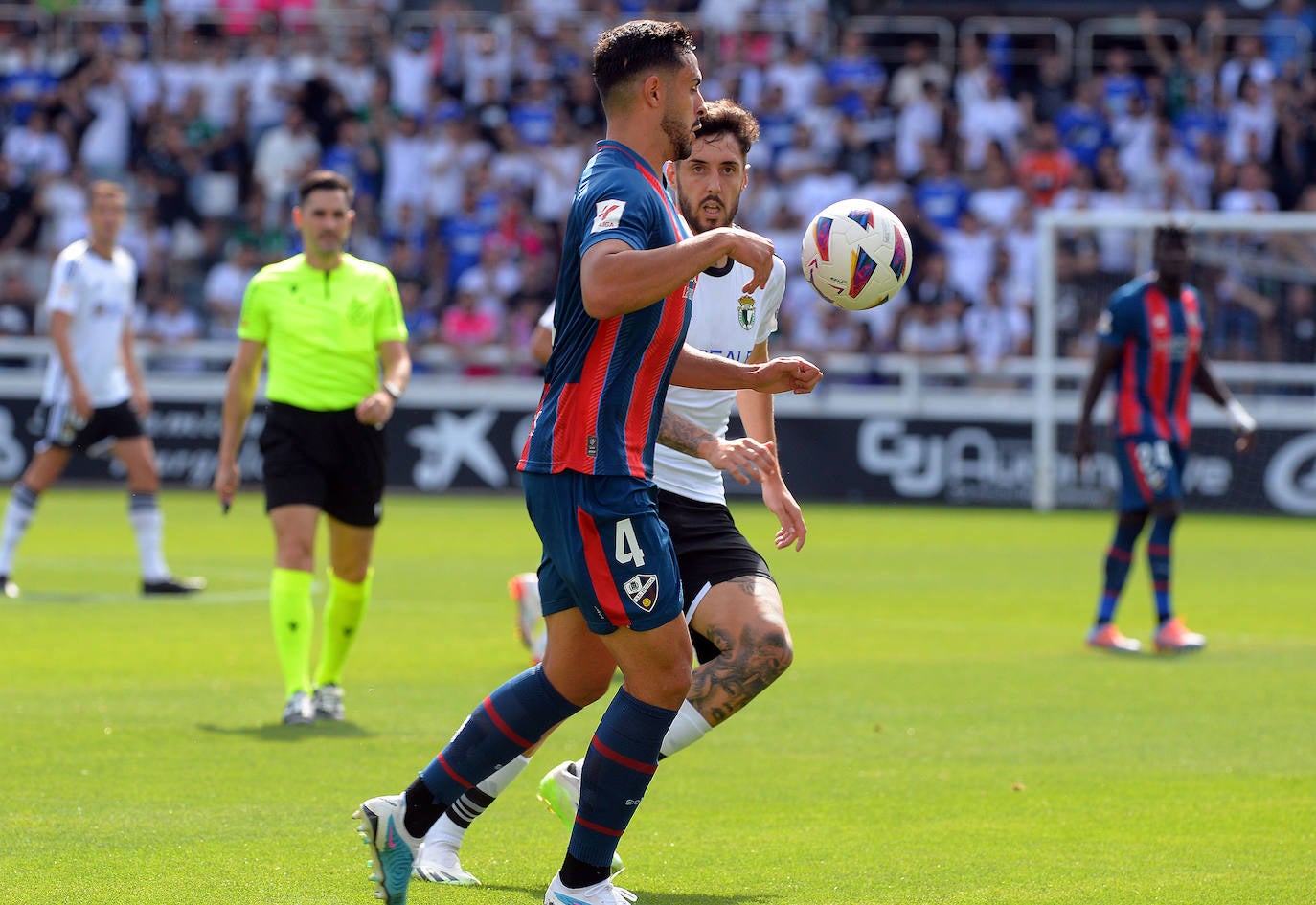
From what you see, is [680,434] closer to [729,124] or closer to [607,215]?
[607,215]

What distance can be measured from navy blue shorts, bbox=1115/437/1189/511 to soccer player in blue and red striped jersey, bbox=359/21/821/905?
7150 millimetres

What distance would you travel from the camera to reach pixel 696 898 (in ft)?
17.6

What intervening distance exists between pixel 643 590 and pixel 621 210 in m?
0.95

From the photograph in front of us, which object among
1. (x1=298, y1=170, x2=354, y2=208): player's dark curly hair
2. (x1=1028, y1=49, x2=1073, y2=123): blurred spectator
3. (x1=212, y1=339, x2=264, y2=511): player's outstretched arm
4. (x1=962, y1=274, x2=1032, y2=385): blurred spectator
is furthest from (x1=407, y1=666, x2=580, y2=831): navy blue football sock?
(x1=1028, y1=49, x2=1073, y2=123): blurred spectator

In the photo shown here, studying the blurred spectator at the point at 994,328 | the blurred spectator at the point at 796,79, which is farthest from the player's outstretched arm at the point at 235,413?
the blurred spectator at the point at 796,79

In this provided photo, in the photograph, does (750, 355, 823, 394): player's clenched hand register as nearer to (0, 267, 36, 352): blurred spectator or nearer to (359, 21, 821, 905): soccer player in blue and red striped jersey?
(359, 21, 821, 905): soccer player in blue and red striped jersey

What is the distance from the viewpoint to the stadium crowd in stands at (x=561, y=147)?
22.5 meters

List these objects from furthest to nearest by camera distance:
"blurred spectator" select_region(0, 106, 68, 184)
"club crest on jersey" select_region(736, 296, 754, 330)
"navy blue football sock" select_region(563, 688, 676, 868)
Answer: "blurred spectator" select_region(0, 106, 68, 184), "club crest on jersey" select_region(736, 296, 754, 330), "navy blue football sock" select_region(563, 688, 676, 868)

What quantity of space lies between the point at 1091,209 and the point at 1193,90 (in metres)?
2.46

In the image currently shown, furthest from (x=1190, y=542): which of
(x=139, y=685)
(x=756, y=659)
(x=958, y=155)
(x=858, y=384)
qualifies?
(x=756, y=659)

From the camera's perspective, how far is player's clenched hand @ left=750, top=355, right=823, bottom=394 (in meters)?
4.78

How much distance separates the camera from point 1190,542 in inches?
713

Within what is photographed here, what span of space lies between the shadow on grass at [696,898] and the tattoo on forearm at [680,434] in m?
1.30

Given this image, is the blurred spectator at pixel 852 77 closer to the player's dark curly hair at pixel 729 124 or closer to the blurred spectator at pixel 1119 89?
the blurred spectator at pixel 1119 89
